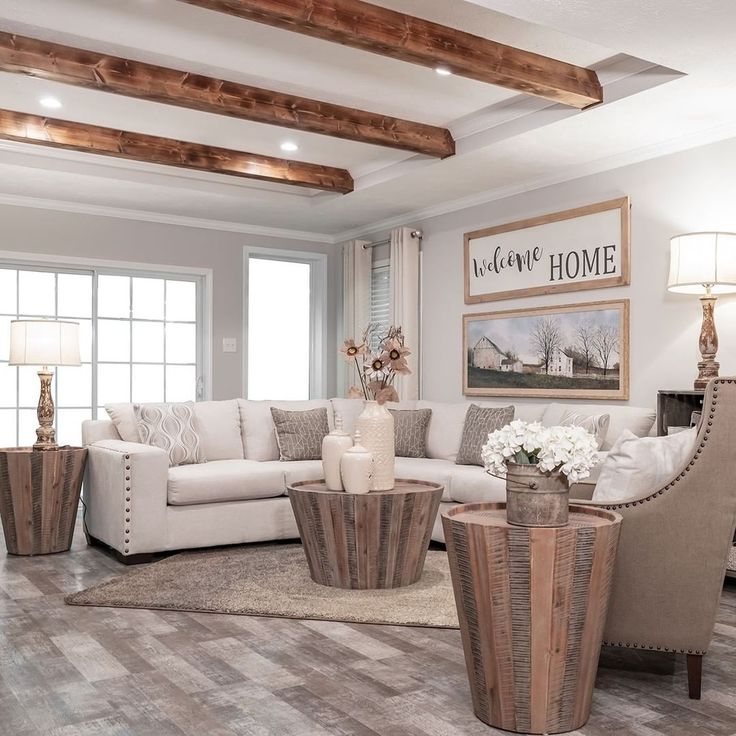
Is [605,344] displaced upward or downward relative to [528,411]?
upward

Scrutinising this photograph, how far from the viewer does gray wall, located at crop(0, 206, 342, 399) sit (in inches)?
251

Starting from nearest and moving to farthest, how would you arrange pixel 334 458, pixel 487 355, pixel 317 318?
pixel 334 458 → pixel 487 355 → pixel 317 318

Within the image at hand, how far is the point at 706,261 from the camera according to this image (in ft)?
13.9

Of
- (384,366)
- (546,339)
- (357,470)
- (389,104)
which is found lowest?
(357,470)

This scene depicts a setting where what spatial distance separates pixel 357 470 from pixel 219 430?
185 centimetres

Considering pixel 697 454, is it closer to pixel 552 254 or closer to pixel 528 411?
pixel 528 411

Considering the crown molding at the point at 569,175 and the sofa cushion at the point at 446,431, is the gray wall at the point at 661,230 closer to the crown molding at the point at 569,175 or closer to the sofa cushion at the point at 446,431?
the crown molding at the point at 569,175

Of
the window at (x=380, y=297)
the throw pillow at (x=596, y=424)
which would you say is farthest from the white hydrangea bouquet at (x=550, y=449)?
the window at (x=380, y=297)

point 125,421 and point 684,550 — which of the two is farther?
point 125,421

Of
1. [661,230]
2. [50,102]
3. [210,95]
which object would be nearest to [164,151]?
[50,102]

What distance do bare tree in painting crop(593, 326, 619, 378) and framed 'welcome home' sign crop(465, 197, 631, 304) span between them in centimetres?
28

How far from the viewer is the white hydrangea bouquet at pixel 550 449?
2291mm

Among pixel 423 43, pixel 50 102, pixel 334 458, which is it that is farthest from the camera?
pixel 50 102

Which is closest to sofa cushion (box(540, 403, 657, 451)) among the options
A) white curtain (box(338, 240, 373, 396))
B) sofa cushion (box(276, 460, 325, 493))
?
sofa cushion (box(276, 460, 325, 493))
